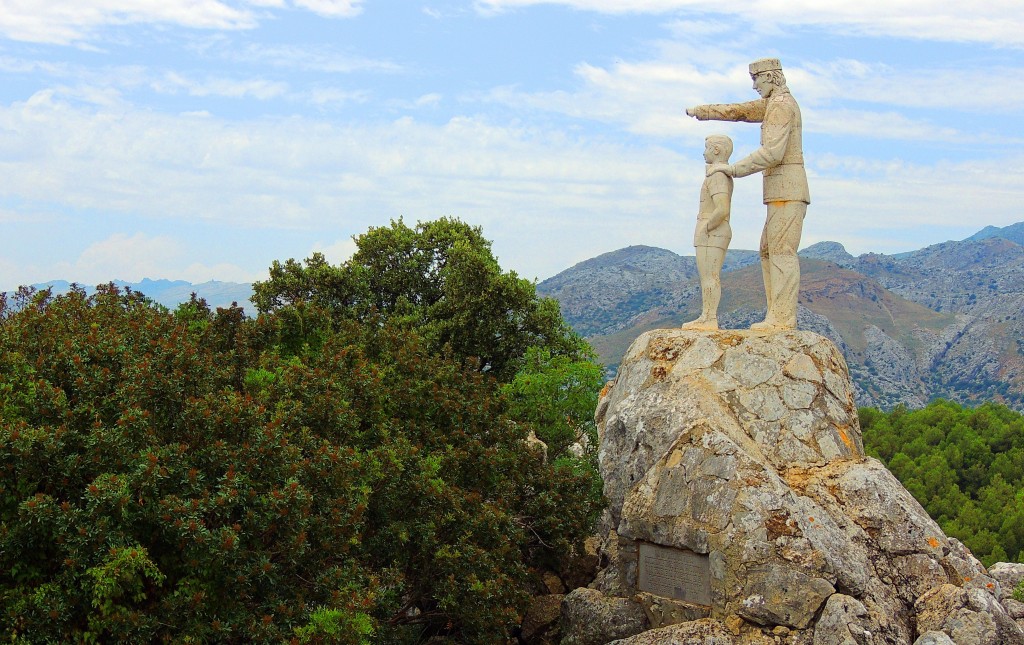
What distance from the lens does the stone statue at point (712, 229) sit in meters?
18.1

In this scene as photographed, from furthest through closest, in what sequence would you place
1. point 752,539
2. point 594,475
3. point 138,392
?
point 594,475, point 752,539, point 138,392

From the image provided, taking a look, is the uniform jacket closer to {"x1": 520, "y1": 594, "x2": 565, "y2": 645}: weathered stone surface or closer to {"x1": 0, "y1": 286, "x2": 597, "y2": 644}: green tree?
{"x1": 0, "y1": 286, "x2": 597, "y2": 644}: green tree

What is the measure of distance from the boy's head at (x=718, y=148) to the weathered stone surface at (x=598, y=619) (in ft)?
25.4

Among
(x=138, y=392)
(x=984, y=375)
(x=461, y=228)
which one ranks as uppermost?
(x=461, y=228)

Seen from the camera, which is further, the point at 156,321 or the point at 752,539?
the point at 156,321

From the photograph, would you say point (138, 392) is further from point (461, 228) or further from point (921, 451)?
point (921, 451)

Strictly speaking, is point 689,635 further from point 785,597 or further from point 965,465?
point 965,465

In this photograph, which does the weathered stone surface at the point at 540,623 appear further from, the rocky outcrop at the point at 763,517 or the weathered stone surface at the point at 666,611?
the weathered stone surface at the point at 666,611

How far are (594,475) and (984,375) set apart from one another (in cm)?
11292

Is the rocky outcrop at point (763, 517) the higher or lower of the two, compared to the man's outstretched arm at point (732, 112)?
lower

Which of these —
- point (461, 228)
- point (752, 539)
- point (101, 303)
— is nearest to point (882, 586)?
point (752, 539)

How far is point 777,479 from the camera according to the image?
1581cm

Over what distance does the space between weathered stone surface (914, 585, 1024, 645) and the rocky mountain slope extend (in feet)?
291

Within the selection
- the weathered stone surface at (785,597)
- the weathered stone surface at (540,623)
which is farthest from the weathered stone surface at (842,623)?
the weathered stone surface at (540,623)
